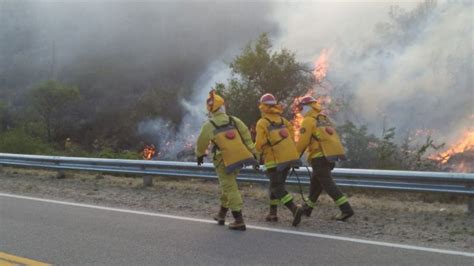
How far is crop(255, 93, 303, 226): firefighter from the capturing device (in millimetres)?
6340

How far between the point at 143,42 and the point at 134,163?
3142 cm

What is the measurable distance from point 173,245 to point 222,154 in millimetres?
1350

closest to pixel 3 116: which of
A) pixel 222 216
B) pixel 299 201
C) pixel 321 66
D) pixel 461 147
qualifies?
pixel 321 66

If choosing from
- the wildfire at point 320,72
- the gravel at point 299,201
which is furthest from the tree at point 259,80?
the gravel at point 299,201

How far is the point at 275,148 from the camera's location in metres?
6.36

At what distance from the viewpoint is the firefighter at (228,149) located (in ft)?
19.8

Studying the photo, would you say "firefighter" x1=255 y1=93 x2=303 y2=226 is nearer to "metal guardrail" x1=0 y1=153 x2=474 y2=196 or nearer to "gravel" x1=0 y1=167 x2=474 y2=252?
"gravel" x1=0 y1=167 x2=474 y2=252

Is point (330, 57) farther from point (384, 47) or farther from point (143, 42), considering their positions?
point (143, 42)

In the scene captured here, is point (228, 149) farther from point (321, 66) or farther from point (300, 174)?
point (321, 66)

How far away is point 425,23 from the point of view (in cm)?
1869

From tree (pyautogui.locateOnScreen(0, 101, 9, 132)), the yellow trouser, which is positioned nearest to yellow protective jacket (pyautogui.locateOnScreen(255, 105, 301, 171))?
the yellow trouser

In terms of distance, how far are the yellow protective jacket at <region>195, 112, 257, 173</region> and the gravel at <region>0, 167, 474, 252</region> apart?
97cm

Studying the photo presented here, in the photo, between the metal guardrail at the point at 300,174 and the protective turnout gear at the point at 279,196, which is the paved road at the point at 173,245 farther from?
the metal guardrail at the point at 300,174

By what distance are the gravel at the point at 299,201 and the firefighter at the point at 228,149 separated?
1.88 feet
